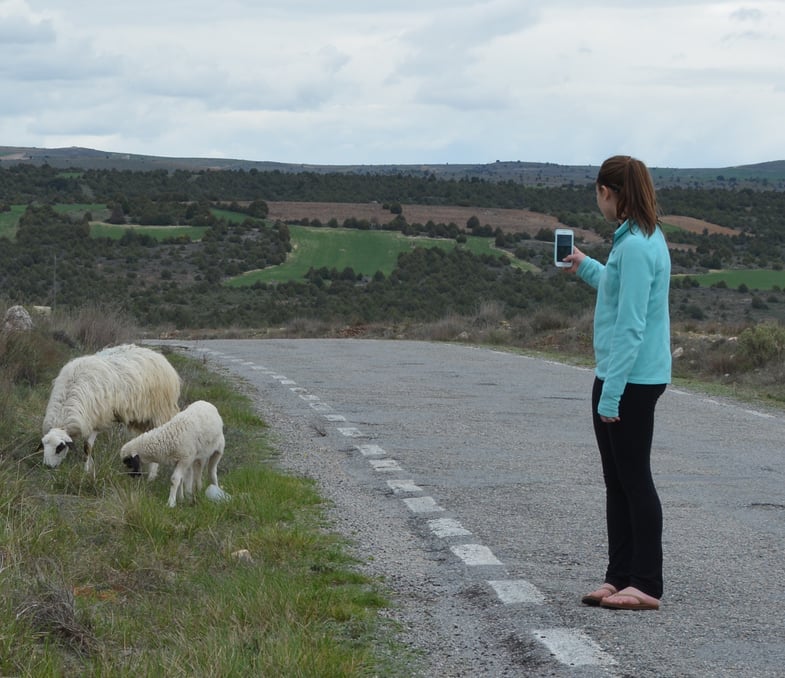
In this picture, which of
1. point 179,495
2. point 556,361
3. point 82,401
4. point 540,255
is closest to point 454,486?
point 179,495

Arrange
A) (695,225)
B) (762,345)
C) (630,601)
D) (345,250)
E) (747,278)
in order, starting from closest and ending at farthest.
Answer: (630,601) < (762,345) < (747,278) < (345,250) < (695,225)

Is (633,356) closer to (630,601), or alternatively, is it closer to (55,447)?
(630,601)

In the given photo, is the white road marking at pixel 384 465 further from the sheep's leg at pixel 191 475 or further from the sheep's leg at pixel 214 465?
the sheep's leg at pixel 191 475

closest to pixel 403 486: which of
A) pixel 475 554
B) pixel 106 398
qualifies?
pixel 475 554

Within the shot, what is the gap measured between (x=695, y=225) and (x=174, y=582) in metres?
68.2

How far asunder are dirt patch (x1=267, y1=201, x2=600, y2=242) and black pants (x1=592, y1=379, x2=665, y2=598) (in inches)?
2459

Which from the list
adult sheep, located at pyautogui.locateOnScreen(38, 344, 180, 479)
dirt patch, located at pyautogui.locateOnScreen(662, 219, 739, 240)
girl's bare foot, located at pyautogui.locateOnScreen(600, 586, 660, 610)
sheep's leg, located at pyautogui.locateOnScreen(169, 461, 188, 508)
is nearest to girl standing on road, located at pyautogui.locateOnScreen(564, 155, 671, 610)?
girl's bare foot, located at pyautogui.locateOnScreen(600, 586, 660, 610)

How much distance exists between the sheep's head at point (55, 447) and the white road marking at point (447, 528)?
290cm

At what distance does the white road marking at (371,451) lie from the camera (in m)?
10.8

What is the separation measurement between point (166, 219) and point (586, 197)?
30.7 meters

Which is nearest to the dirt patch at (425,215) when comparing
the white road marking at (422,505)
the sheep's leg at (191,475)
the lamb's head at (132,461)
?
the sheep's leg at (191,475)

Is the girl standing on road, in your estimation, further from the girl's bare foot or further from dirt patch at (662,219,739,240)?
dirt patch at (662,219,739,240)

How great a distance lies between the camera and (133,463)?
914 centimetres

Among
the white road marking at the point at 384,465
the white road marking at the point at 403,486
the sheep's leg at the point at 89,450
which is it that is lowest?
the white road marking at the point at 384,465
